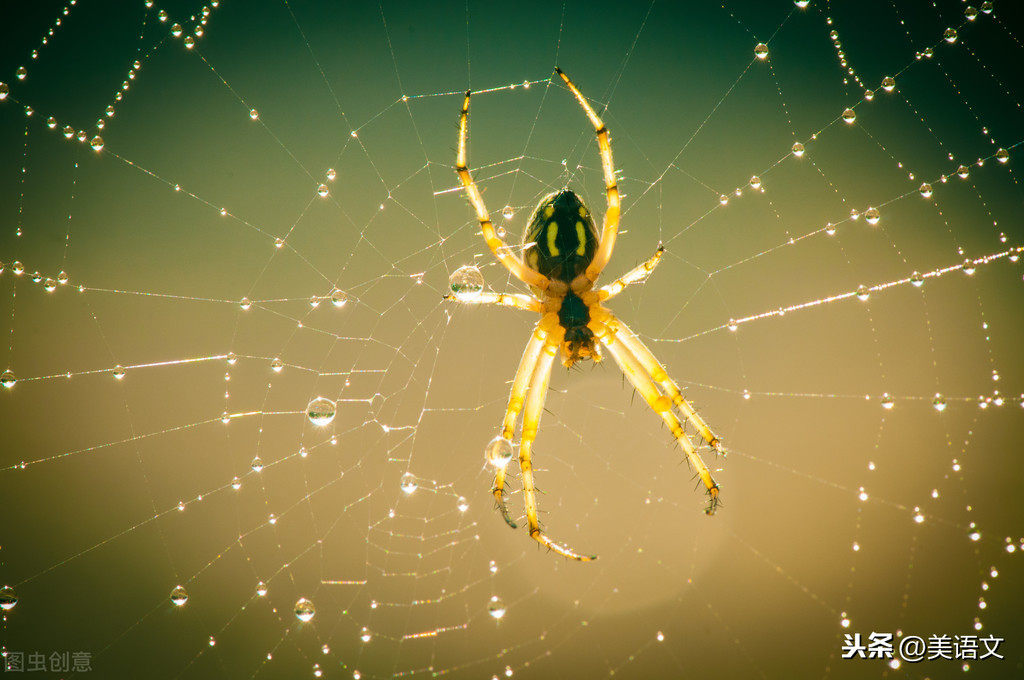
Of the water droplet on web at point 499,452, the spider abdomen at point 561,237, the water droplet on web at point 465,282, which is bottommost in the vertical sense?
the water droplet on web at point 499,452

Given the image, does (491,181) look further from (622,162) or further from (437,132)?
(437,132)

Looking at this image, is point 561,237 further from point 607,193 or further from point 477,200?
point 477,200

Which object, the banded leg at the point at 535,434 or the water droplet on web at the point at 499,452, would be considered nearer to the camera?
the water droplet on web at the point at 499,452

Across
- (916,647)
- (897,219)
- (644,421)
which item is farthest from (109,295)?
(916,647)

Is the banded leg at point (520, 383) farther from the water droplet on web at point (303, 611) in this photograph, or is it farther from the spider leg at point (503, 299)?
the water droplet on web at point (303, 611)

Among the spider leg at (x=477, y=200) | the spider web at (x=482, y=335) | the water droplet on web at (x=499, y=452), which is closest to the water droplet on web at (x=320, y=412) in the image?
the spider web at (x=482, y=335)

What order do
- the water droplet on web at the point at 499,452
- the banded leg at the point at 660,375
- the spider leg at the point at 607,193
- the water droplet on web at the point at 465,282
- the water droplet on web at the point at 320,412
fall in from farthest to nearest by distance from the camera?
1. the banded leg at the point at 660,375
2. the water droplet on web at the point at 499,452
3. the spider leg at the point at 607,193
4. the water droplet on web at the point at 320,412
5. the water droplet on web at the point at 465,282

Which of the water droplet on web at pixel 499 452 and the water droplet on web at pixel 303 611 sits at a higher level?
the water droplet on web at pixel 499 452
